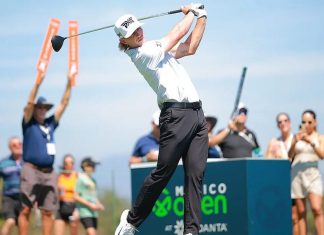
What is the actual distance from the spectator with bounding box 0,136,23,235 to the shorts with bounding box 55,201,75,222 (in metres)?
1.32

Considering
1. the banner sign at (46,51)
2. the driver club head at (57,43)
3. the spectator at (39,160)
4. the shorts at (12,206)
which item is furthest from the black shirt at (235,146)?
the driver club head at (57,43)

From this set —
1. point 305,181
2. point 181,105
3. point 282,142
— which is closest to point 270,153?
point 282,142

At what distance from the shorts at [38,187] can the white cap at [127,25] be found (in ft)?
17.3

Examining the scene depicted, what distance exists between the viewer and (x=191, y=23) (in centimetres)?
951

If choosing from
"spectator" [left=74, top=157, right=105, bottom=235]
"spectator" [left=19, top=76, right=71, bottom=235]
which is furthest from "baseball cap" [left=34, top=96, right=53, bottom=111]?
"spectator" [left=74, top=157, right=105, bottom=235]

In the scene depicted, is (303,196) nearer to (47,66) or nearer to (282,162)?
(282,162)

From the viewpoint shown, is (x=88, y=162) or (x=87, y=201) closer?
(x=87, y=201)

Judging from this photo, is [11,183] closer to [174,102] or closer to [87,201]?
[87,201]

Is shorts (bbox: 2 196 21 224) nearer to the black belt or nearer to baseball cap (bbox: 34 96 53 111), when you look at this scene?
baseball cap (bbox: 34 96 53 111)

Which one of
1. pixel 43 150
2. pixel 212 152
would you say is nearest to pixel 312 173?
pixel 212 152

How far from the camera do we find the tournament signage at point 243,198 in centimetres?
1280

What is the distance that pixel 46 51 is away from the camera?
48.5 feet

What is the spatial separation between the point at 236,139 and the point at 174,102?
509 cm

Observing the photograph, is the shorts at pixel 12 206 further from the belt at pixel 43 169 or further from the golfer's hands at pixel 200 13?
the golfer's hands at pixel 200 13
